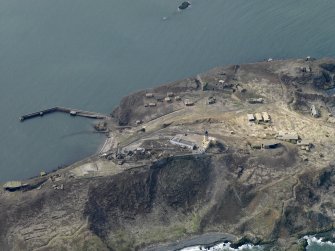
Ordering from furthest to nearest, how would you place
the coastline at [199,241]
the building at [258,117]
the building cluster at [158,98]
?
the building cluster at [158,98] < the building at [258,117] < the coastline at [199,241]

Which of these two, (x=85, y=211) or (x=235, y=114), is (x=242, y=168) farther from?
(x=85, y=211)

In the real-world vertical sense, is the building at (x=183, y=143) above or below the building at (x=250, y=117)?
below

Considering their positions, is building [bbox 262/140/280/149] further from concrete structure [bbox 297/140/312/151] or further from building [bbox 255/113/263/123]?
building [bbox 255/113/263/123]

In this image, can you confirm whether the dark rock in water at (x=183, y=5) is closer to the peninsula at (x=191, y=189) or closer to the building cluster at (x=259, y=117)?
the peninsula at (x=191, y=189)

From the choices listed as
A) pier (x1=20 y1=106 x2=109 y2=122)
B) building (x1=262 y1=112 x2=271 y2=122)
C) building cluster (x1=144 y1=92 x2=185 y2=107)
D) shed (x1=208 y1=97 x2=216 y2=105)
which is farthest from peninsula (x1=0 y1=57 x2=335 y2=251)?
pier (x1=20 y1=106 x2=109 y2=122)

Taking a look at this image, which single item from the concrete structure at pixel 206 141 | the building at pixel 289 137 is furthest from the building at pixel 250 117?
the concrete structure at pixel 206 141

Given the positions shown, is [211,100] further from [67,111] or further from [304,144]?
[67,111]

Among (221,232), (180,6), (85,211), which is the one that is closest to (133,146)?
(85,211)
